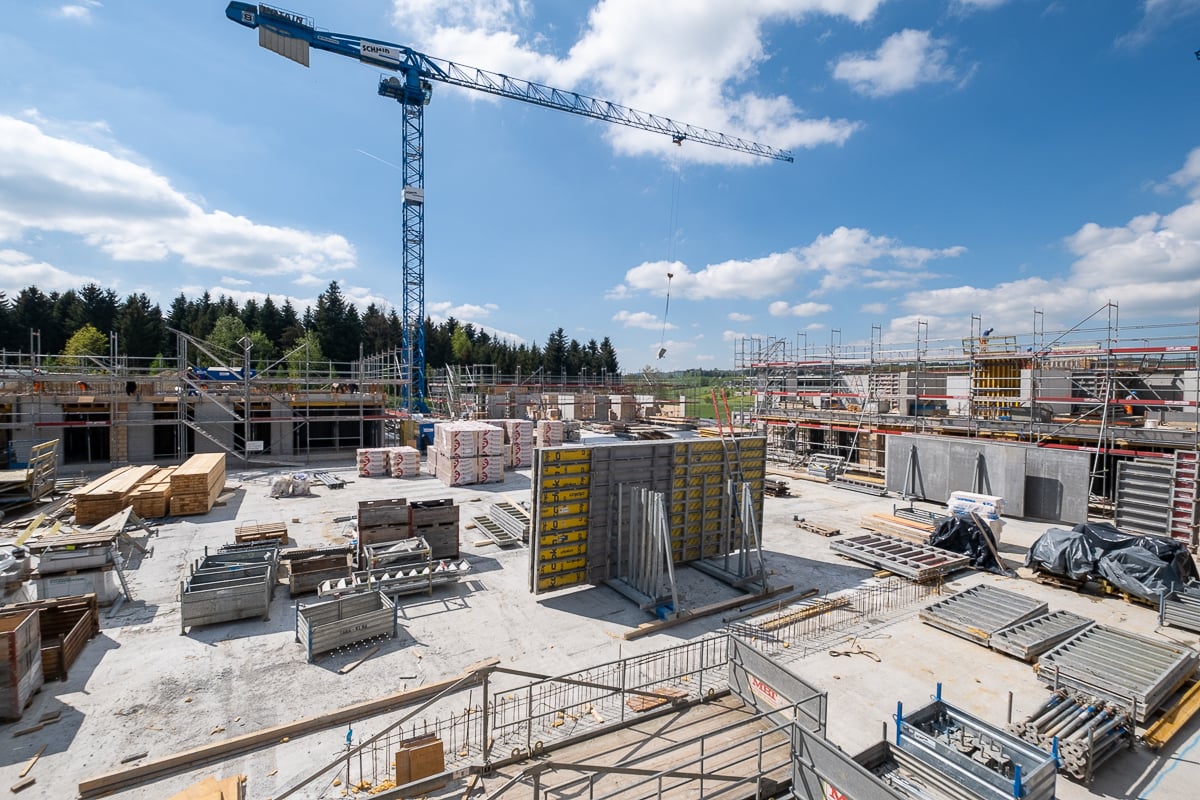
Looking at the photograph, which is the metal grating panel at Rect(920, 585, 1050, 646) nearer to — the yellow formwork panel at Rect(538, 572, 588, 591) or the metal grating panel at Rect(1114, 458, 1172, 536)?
the yellow formwork panel at Rect(538, 572, 588, 591)

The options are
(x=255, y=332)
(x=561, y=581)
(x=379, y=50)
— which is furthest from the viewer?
(x=255, y=332)

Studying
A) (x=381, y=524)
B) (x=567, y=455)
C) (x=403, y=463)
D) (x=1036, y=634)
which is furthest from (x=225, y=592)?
(x=403, y=463)

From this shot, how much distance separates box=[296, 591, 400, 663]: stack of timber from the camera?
26.9 ft

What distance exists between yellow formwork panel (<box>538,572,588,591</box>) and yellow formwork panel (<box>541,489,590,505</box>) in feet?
4.92

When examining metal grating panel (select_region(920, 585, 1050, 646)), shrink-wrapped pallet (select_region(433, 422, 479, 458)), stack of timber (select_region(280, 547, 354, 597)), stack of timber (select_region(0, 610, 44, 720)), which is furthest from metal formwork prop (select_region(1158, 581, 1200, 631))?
shrink-wrapped pallet (select_region(433, 422, 479, 458))

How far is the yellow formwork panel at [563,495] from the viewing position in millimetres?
10266

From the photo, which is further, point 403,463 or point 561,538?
point 403,463

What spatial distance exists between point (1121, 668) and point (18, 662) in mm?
14396

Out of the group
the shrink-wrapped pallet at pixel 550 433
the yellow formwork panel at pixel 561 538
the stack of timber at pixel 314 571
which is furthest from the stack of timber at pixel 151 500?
the shrink-wrapped pallet at pixel 550 433

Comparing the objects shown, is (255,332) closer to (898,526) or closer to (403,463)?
(403,463)

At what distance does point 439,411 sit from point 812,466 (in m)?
30.2

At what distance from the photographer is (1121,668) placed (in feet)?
25.3

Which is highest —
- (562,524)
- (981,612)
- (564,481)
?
(564,481)

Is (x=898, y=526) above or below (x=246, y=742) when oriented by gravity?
above
